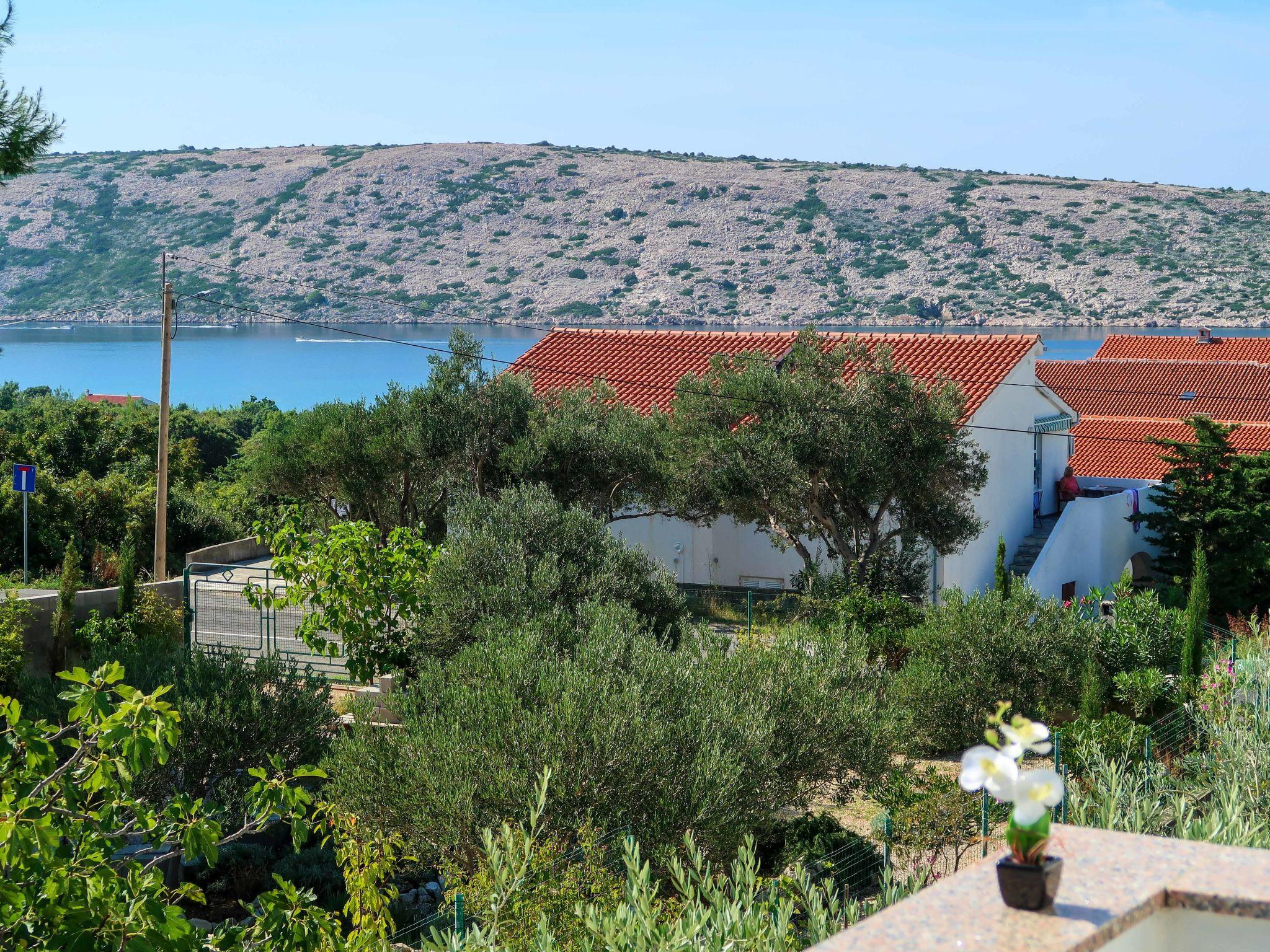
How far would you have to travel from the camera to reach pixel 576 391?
25.3 meters

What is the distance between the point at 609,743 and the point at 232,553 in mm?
19950

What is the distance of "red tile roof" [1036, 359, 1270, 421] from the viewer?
41.3 metres

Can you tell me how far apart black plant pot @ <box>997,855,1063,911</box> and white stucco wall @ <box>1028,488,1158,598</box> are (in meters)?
22.8

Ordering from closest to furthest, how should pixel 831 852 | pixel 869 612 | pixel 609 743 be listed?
1. pixel 609 743
2. pixel 831 852
3. pixel 869 612

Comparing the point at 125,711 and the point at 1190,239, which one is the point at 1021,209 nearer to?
the point at 1190,239

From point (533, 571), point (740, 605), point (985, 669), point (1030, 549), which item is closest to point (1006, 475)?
point (1030, 549)

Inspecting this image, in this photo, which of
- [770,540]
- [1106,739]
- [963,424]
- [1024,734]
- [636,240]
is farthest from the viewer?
[636,240]

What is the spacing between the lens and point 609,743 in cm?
1021

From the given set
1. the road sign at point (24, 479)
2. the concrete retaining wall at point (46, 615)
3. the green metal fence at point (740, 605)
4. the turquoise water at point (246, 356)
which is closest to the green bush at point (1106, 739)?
the green metal fence at point (740, 605)

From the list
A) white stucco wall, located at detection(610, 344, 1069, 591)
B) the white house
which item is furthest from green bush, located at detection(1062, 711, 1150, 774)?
white stucco wall, located at detection(610, 344, 1069, 591)

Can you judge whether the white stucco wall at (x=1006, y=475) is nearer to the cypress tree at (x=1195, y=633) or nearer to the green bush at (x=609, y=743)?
the cypress tree at (x=1195, y=633)

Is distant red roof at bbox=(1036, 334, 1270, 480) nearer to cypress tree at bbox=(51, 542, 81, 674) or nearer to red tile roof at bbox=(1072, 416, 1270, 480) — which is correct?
red tile roof at bbox=(1072, 416, 1270, 480)

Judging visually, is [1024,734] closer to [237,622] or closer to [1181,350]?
[237,622]

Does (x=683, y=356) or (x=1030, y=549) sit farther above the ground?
(x=683, y=356)
